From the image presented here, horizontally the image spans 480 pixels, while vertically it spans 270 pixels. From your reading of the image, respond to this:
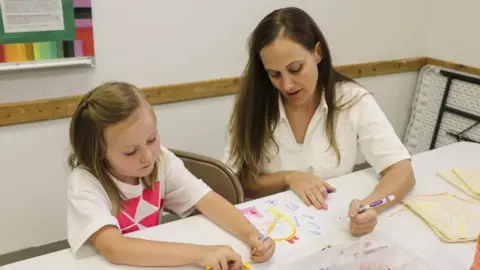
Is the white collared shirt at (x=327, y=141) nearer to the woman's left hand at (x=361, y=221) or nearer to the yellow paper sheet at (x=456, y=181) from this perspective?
the yellow paper sheet at (x=456, y=181)

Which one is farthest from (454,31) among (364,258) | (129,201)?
(129,201)

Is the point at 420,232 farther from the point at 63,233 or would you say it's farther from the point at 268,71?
the point at 63,233

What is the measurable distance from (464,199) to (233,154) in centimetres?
71

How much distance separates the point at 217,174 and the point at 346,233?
1.50 feet

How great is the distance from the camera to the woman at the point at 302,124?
1.36m

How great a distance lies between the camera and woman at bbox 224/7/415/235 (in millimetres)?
1360

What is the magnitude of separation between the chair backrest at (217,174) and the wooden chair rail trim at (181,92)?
79cm

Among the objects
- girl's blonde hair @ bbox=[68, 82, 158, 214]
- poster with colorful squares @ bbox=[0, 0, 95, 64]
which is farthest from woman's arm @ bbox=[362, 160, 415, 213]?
poster with colorful squares @ bbox=[0, 0, 95, 64]

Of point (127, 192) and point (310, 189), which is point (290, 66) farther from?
point (127, 192)

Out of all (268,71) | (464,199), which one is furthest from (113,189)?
(464,199)

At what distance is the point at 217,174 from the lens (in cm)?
A: 140

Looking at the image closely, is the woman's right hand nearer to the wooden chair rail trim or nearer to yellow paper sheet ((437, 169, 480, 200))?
yellow paper sheet ((437, 169, 480, 200))

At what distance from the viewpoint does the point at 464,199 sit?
1302 mm

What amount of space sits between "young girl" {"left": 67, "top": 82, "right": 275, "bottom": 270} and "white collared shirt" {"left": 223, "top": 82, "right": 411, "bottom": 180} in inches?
14.3
